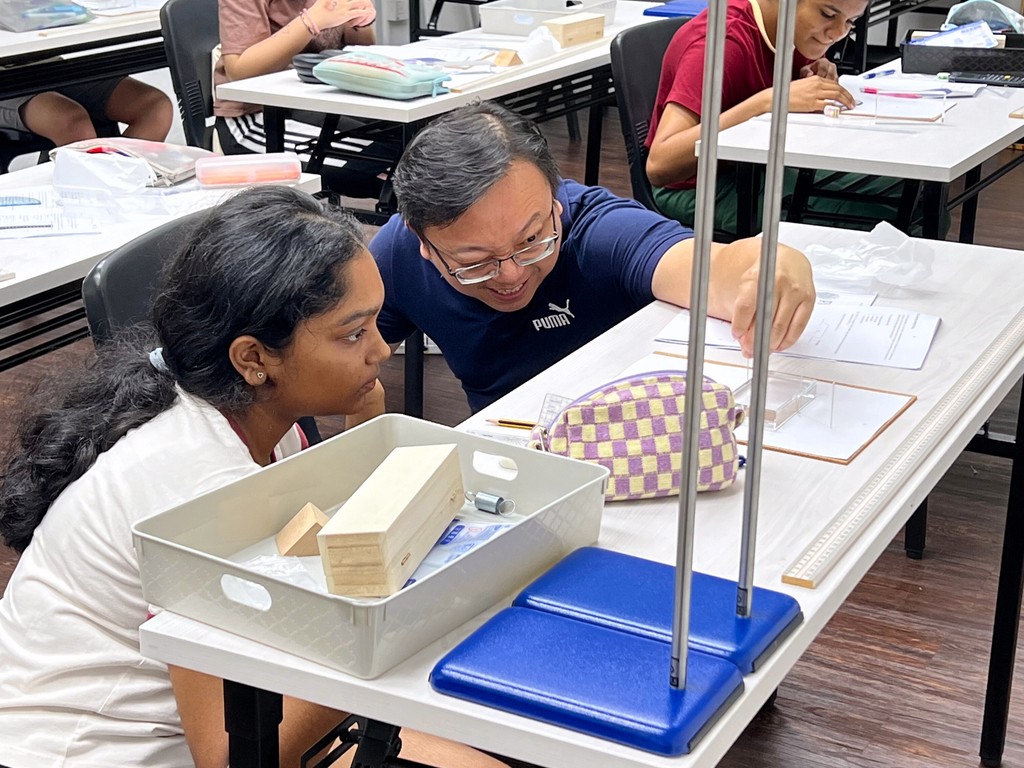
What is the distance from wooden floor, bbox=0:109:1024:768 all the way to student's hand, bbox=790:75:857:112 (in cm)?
83

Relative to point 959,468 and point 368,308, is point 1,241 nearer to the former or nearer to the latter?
point 368,308

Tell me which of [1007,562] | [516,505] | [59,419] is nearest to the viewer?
[516,505]

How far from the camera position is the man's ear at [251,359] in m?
1.30

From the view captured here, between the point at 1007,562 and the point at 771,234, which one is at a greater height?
the point at 771,234

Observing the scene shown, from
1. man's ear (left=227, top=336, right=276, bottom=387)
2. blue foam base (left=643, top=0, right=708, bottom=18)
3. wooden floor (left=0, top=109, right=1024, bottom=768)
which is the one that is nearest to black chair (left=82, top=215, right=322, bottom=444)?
wooden floor (left=0, top=109, right=1024, bottom=768)

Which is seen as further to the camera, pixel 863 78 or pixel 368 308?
pixel 863 78

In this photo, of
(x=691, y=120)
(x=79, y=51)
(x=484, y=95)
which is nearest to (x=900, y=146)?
(x=691, y=120)

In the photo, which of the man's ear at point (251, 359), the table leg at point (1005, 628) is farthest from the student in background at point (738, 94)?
the man's ear at point (251, 359)

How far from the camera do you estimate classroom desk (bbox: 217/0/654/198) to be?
3.03 metres

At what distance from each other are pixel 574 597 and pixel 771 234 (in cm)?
32

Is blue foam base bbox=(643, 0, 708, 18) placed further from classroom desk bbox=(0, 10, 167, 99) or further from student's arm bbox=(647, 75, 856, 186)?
classroom desk bbox=(0, 10, 167, 99)

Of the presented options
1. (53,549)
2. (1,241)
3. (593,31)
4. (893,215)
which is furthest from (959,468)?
(53,549)

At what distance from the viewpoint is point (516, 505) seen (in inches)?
43.3

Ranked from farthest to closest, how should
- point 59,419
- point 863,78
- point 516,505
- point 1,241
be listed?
point 863,78
point 1,241
point 59,419
point 516,505
